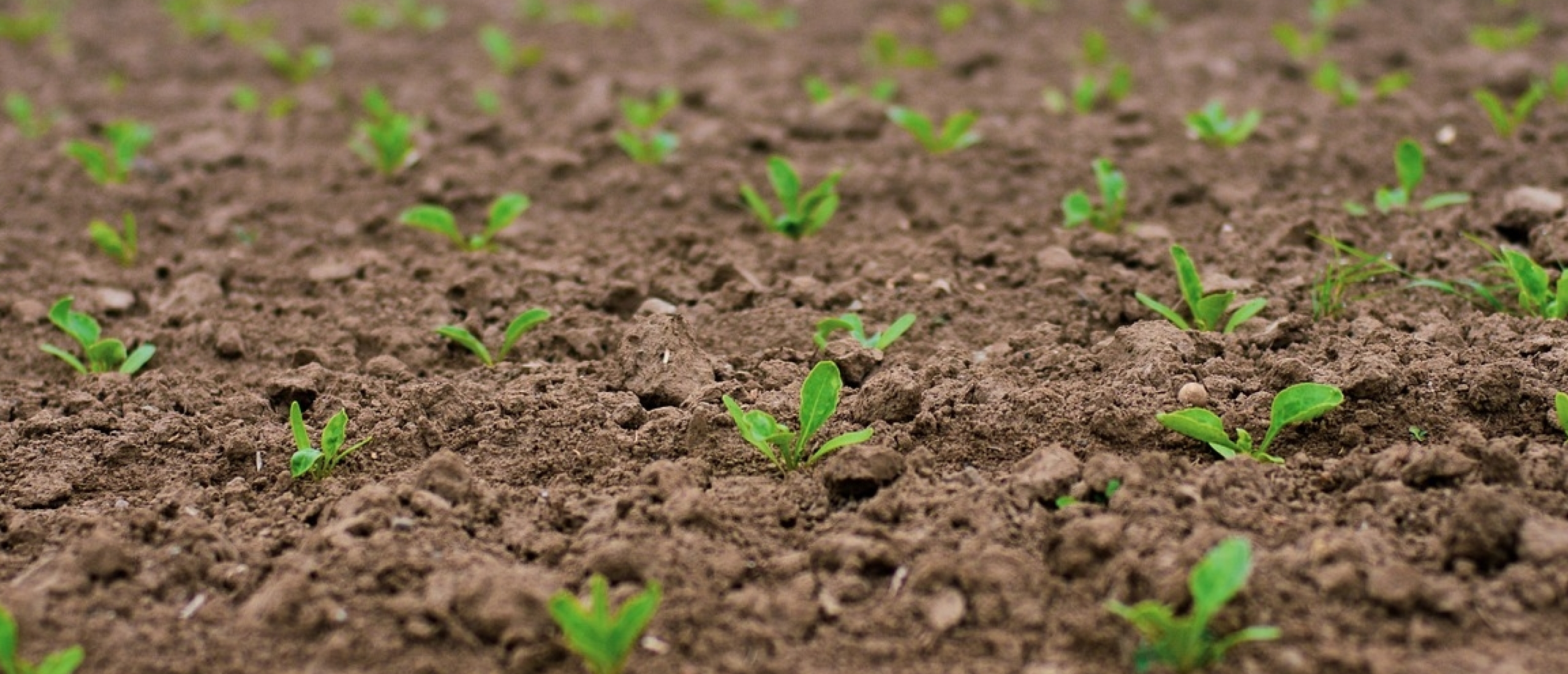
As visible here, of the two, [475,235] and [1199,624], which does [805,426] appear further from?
[475,235]

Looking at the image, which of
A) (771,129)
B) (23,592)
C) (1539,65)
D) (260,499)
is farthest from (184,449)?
(1539,65)

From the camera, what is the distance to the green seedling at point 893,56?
4.65 meters

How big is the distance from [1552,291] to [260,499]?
2692mm

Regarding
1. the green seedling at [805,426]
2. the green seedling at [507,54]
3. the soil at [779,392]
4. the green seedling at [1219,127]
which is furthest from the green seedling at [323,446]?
the green seedling at [507,54]

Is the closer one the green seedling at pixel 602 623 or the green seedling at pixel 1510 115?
the green seedling at pixel 602 623

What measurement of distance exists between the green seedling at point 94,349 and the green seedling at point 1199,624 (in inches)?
84.7

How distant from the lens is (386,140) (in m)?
3.75

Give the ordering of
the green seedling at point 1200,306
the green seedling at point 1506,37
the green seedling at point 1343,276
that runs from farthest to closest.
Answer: the green seedling at point 1506,37, the green seedling at point 1343,276, the green seedling at point 1200,306

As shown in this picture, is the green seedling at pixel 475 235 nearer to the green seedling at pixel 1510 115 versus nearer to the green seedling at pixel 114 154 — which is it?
the green seedling at pixel 114 154

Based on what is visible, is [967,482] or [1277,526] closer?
[1277,526]

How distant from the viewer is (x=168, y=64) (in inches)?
202

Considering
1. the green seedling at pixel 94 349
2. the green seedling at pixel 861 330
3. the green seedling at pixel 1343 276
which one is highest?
the green seedling at pixel 94 349

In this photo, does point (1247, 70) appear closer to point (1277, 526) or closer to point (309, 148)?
point (1277, 526)

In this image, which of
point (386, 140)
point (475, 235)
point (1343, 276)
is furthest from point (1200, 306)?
point (386, 140)
